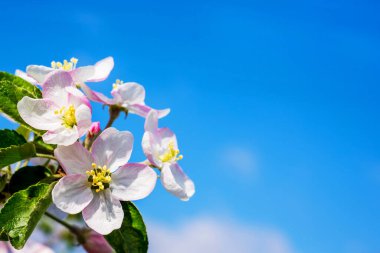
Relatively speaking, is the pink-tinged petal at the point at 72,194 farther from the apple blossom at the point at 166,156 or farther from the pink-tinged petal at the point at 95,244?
the pink-tinged petal at the point at 95,244

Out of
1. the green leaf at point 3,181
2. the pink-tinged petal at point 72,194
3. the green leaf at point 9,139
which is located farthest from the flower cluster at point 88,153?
the green leaf at point 3,181

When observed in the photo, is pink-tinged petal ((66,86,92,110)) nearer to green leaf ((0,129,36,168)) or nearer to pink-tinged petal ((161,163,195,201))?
green leaf ((0,129,36,168))

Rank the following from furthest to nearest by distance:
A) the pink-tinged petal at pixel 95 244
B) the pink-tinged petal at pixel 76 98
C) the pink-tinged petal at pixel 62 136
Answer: the pink-tinged petal at pixel 95 244, the pink-tinged petal at pixel 76 98, the pink-tinged petal at pixel 62 136

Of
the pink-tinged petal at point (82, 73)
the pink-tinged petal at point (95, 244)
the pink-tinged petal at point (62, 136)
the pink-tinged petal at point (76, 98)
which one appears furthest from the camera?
the pink-tinged petal at point (95, 244)

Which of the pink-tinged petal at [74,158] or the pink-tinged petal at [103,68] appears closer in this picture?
the pink-tinged petal at [74,158]

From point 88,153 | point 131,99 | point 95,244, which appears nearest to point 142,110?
point 131,99

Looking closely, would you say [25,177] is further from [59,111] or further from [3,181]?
[59,111]

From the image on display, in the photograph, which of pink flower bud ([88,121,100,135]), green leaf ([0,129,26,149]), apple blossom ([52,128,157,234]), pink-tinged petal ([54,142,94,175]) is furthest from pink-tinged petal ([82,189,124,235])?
green leaf ([0,129,26,149])

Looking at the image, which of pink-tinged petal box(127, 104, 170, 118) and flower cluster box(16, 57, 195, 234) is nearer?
flower cluster box(16, 57, 195, 234)
